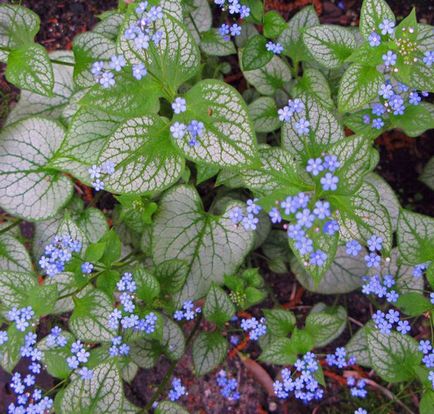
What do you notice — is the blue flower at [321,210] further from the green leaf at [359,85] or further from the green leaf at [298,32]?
the green leaf at [298,32]

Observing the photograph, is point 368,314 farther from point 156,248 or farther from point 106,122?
point 106,122

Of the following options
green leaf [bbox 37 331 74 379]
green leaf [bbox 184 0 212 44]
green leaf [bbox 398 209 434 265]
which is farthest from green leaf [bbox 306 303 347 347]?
green leaf [bbox 184 0 212 44]

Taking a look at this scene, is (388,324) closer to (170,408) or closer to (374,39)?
(170,408)

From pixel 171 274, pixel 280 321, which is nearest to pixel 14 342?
pixel 171 274

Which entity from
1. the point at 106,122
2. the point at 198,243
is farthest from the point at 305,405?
the point at 106,122

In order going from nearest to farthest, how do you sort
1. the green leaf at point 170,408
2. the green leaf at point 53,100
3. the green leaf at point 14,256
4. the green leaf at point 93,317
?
1. the green leaf at point 93,317
2. the green leaf at point 170,408
3. the green leaf at point 14,256
4. the green leaf at point 53,100

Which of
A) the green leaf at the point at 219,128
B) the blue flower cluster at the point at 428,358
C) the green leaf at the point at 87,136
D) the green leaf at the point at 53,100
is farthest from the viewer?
the green leaf at the point at 53,100

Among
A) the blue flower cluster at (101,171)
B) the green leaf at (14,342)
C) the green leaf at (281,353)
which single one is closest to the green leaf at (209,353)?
the green leaf at (281,353)
